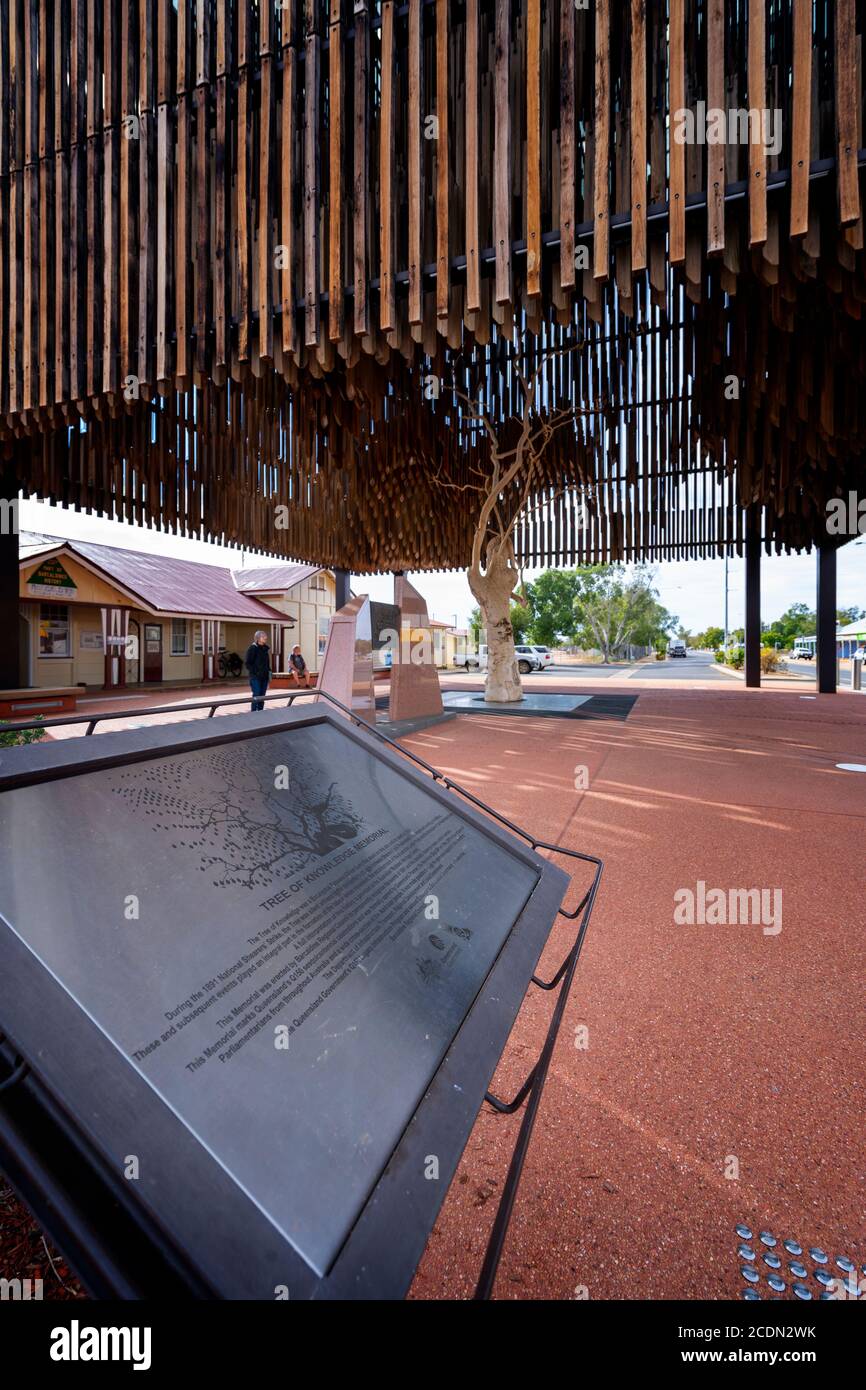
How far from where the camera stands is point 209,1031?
107 centimetres

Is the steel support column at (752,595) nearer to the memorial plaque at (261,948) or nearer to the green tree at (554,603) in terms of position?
the memorial plaque at (261,948)

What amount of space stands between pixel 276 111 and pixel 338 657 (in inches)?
237

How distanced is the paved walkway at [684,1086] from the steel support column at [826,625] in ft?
41.7

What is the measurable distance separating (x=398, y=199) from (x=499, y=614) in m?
8.49

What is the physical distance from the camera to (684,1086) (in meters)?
1.98

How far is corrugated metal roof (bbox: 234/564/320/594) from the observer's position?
26.5 m

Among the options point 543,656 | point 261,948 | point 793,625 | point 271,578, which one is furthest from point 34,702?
point 793,625

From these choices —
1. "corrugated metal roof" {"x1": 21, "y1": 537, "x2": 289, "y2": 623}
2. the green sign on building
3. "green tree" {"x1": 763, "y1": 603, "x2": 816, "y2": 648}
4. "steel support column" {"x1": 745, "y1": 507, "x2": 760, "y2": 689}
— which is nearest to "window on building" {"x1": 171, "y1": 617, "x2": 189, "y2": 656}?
"corrugated metal roof" {"x1": 21, "y1": 537, "x2": 289, "y2": 623}

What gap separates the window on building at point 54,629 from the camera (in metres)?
17.7

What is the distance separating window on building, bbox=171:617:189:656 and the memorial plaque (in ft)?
74.6

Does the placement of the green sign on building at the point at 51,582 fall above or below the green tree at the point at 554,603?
below

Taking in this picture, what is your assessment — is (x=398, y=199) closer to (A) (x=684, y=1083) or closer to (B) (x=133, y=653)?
(A) (x=684, y=1083)

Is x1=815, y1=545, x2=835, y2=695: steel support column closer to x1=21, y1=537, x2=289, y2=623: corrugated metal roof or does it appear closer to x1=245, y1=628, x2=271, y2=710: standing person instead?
x1=245, y1=628, x2=271, y2=710: standing person

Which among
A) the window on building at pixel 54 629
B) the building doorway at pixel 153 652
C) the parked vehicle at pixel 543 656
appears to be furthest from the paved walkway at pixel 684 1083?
the parked vehicle at pixel 543 656
